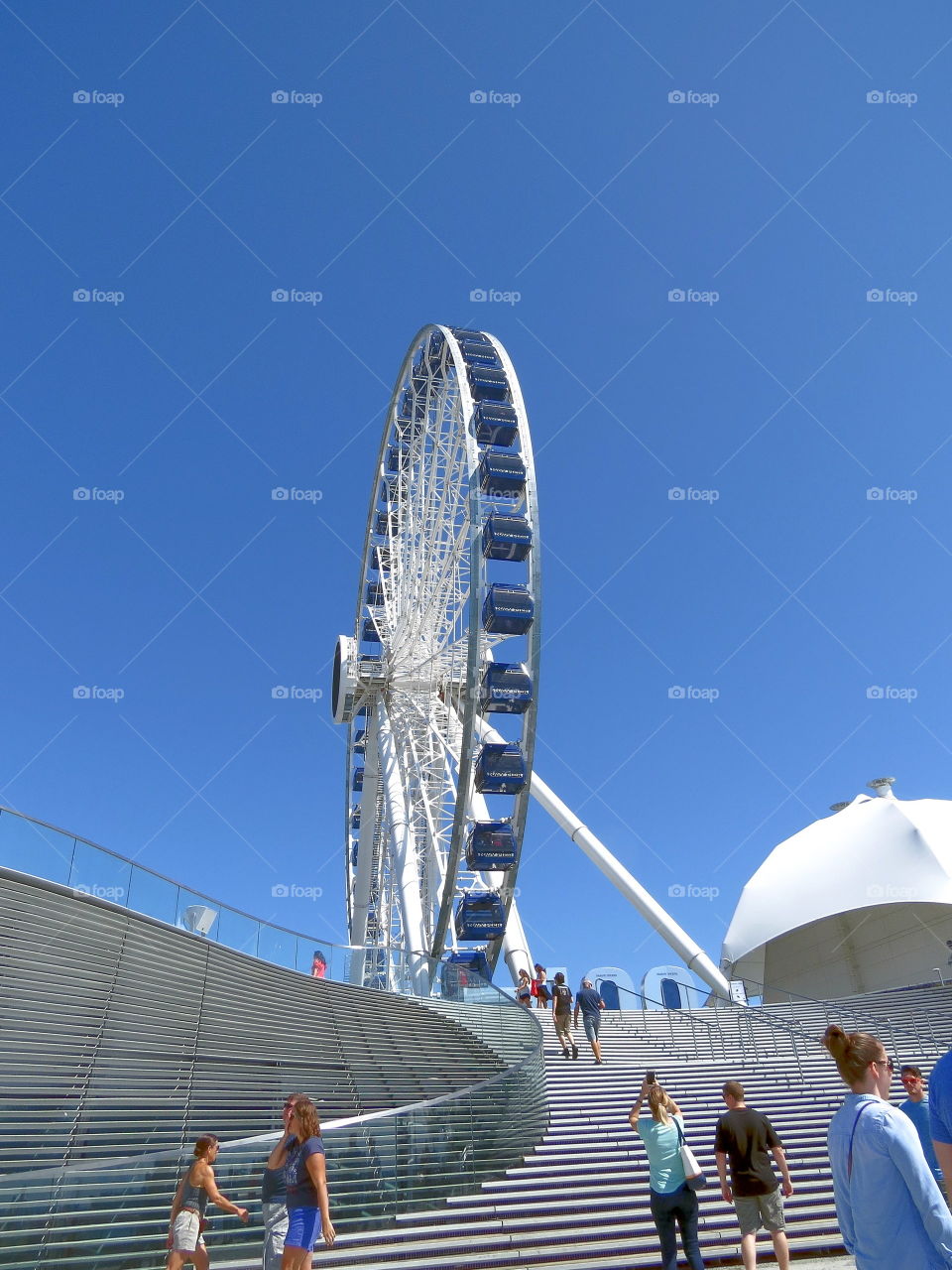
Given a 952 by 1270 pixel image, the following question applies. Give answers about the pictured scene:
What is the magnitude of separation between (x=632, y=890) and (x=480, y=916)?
25.2 ft

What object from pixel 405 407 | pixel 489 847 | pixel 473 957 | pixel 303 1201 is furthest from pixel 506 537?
pixel 303 1201

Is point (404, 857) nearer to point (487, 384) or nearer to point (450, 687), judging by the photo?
point (450, 687)

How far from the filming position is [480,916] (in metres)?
23.1

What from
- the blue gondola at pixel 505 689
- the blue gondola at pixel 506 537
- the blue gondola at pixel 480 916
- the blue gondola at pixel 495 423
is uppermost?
the blue gondola at pixel 495 423

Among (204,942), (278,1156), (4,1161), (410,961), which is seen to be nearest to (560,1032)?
(410,961)

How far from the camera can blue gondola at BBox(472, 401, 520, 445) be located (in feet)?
77.5

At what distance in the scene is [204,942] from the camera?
1551 cm

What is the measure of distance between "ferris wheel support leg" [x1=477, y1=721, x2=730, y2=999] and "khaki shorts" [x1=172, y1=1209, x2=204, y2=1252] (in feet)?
66.9

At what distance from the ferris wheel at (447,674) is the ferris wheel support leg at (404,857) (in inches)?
1.5

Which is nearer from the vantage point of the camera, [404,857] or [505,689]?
[505,689]

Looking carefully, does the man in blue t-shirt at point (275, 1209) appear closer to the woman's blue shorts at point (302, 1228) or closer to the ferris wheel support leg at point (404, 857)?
the woman's blue shorts at point (302, 1228)

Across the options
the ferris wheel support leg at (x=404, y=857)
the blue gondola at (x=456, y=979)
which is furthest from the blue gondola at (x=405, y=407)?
the blue gondola at (x=456, y=979)

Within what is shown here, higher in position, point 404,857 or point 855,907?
point 855,907

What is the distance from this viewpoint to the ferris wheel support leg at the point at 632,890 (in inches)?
1078
